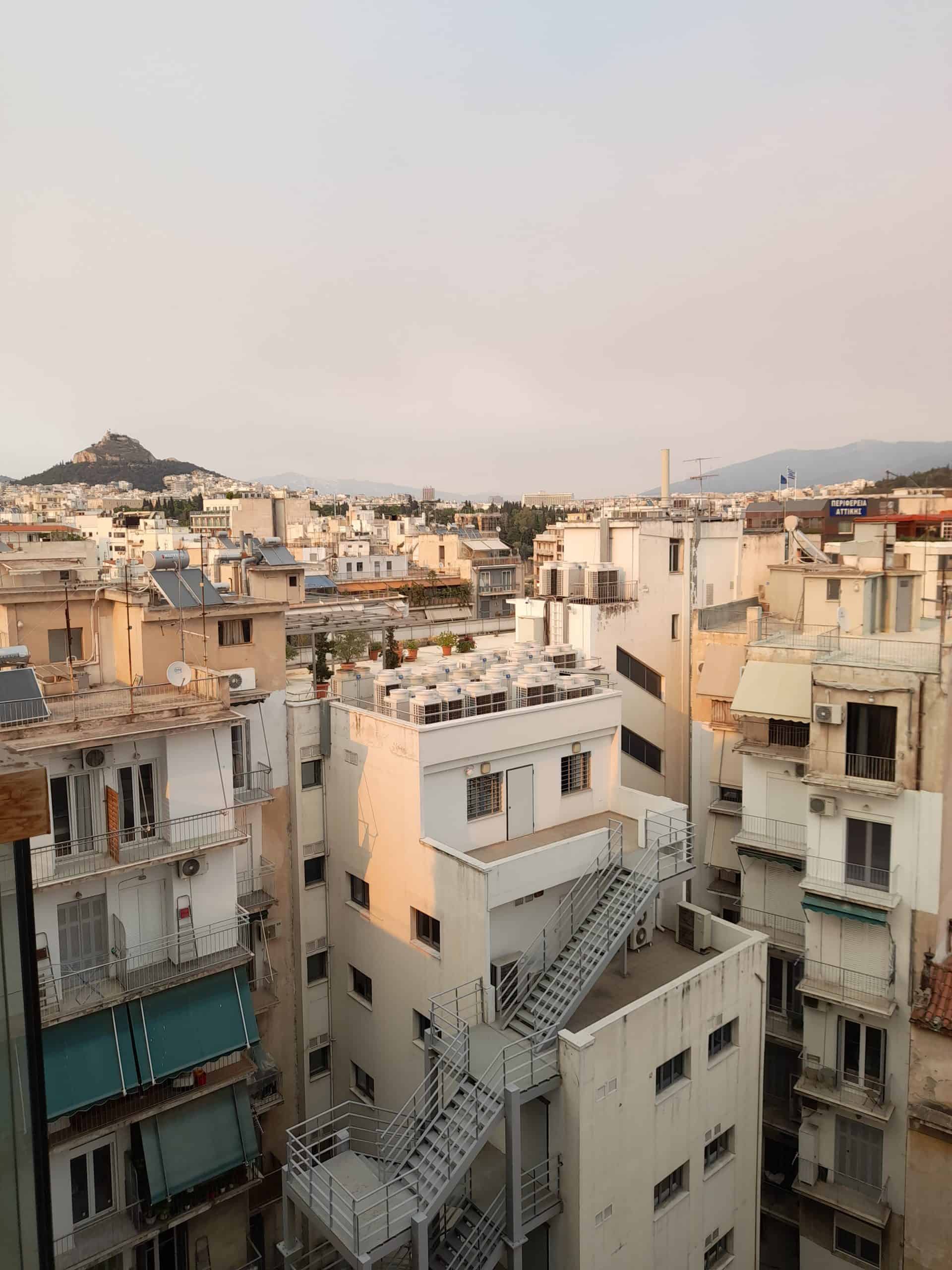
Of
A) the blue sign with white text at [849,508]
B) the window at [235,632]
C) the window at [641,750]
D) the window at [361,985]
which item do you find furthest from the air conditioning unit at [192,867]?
the blue sign with white text at [849,508]

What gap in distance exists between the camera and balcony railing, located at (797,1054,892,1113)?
715 inches

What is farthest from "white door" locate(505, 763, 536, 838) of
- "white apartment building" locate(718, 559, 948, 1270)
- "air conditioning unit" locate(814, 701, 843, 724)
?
"air conditioning unit" locate(814, 701, 843, 724)

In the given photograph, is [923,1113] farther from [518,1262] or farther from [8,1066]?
[8,1066]

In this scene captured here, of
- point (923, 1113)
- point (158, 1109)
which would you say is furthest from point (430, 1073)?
point (923, 1113)

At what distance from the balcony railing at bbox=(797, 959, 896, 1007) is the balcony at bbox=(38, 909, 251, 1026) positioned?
38.7 feet

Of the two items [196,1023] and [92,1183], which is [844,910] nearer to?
[196,1023]

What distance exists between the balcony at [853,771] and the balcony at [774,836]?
3.05 m

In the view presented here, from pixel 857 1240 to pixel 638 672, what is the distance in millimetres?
16625

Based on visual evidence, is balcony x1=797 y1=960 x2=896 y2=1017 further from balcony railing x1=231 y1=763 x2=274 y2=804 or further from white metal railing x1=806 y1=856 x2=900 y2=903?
balcony railing x1=231 y1=763 x2=274 y2=804

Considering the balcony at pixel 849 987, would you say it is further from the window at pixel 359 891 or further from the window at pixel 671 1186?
the window at pixel 359 891

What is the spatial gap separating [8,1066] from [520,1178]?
496 inches

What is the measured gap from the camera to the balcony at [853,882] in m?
18.0

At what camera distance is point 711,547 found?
34.2m

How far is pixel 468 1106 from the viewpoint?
1485 cm
